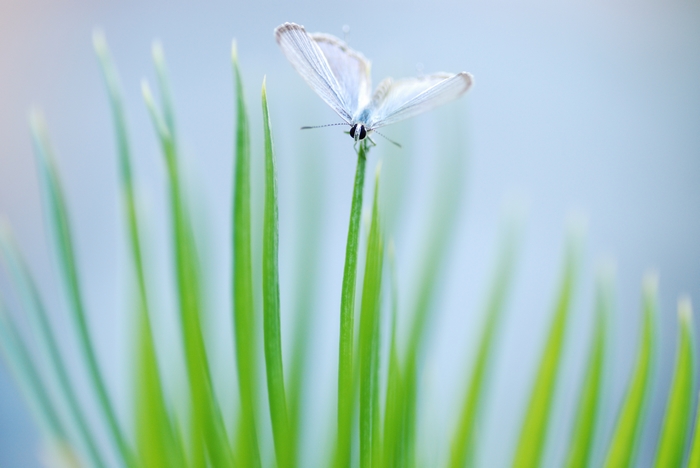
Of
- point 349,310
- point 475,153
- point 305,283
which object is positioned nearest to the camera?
point 349,310

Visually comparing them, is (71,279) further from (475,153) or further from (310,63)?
(475,153)

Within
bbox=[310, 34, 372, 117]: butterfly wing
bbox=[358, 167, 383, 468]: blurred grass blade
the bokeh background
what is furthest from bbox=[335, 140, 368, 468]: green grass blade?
the bokeh background

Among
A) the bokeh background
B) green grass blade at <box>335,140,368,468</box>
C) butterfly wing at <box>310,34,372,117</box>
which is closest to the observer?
green grass blade at <box>335,140,368,468</box>

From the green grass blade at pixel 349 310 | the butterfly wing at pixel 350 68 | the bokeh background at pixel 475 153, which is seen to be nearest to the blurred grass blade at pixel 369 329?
the green grass blade at pixel 349 310

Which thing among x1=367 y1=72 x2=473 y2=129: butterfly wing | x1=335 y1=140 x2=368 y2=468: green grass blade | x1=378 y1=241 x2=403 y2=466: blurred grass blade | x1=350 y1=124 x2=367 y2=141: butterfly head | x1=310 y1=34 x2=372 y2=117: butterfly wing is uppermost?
x1=310 y1=34 x2=372 y2=117: butterfly wing

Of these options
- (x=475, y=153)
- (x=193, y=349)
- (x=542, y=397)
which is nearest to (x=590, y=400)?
(x=542, y=397)

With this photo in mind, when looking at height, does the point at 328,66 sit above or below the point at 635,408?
above

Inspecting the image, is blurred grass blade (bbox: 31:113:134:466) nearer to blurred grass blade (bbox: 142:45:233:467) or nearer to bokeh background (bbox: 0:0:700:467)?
blurred grass blade (bbox: 142:45:233:467)

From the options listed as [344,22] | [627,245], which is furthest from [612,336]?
[627,245]
